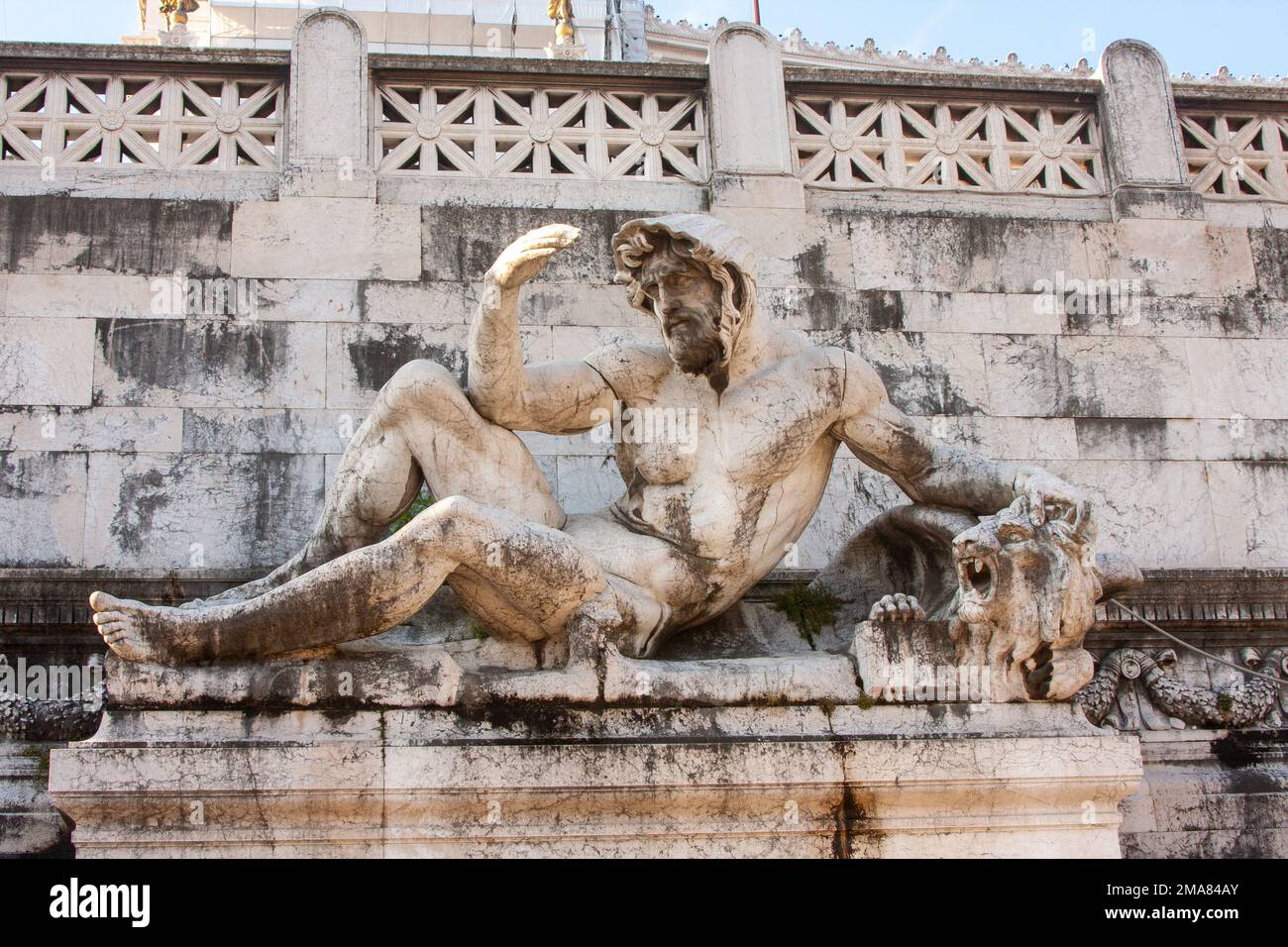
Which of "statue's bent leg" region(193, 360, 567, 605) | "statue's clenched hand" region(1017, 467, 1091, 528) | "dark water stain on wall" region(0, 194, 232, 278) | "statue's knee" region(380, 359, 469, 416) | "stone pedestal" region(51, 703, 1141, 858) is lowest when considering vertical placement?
"stone pedestal" region(51, 703, 1141, 858)

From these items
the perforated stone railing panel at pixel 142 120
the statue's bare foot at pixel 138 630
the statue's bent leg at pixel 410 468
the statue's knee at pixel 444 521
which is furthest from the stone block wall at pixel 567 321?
the statue's knee at pixel 444 521

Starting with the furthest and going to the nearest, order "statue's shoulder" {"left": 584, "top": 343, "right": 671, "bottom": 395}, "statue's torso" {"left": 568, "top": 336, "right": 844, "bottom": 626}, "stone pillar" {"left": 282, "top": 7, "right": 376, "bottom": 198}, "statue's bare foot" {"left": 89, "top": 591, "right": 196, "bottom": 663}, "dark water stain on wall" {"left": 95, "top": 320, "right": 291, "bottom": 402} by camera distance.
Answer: "stone pillar" {"left": 282, "top": 7, "right": 376, "bottom": 198}
"dark water stain on wall" {"left": 95, "top": 320, "right": 291, "bottom": 402}
"statue's shoulder" {"left": 584, "top": 343, "right": 671, "bottom": 395}
"statue's torso" {"left": 568, "top": 336, "right": 844, "bottom": 626}
"statue's bare foot" {"left": 89, "top": 591, "right": 196, "bottom": 663}

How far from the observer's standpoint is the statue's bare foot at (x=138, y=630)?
697 cm

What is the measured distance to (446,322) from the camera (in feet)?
29.7

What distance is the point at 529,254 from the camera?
7.16m

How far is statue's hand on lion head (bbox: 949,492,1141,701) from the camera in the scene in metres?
7.30

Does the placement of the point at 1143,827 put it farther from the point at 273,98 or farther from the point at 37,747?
the point at 273,98

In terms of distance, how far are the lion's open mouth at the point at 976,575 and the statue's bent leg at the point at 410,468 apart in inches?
72.9

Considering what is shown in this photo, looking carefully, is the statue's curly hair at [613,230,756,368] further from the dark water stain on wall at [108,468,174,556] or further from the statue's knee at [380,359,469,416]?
the dark water stain on wall at [108,468,174,556]

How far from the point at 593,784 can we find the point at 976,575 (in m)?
1.93

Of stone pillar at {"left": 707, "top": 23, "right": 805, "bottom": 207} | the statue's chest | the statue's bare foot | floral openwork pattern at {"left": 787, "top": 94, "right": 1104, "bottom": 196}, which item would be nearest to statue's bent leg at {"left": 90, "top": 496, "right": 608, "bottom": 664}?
the statue's bare foot

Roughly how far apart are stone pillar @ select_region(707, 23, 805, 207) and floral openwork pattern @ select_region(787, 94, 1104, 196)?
0.22 m

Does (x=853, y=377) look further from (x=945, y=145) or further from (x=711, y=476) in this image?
(x=945, y=145)

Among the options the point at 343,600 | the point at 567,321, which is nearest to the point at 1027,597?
the point at 343,600
